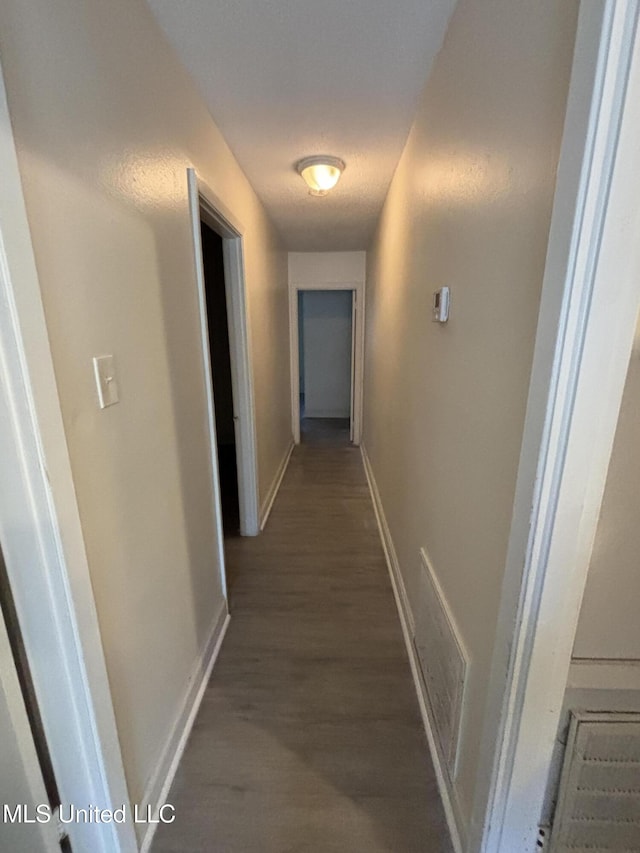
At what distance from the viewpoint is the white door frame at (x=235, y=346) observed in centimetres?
159

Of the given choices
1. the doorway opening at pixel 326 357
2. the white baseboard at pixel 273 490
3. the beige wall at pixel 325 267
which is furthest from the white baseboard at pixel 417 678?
the doorway opening at pixel 326 357

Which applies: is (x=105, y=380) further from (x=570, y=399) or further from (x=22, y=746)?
(x=570, y=399)

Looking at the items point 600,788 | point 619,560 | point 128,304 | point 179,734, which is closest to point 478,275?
point 619,560

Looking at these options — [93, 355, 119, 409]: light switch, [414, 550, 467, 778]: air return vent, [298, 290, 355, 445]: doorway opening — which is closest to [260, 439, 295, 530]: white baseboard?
[298, 290, 355, 445]: doorway opening

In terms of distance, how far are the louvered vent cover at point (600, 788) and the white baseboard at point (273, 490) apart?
2093 millimetres

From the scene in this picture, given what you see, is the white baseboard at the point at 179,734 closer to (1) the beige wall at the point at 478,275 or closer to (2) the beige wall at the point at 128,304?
(2) the beige wall at the point at 128,304

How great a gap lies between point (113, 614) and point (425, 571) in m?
1.03

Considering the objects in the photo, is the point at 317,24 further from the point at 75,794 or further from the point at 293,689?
the point at 293,689

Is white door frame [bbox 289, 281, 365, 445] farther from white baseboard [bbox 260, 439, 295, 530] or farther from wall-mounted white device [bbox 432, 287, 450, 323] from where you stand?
wall-mounted white device [bbox 432, 287, 450, 323]

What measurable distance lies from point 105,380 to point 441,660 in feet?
4.22

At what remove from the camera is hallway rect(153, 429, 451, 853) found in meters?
1.11

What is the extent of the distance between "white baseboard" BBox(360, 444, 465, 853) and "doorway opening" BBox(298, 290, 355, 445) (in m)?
3.07

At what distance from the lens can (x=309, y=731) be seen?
138cm

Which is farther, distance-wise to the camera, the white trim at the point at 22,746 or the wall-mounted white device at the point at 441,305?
the wall-mounted white device at the point at 441,305
